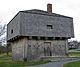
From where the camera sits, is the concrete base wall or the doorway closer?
the concrete base wall

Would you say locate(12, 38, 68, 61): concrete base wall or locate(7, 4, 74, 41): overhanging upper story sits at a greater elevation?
locate(7, 4, 74, 41): overhanging upper story

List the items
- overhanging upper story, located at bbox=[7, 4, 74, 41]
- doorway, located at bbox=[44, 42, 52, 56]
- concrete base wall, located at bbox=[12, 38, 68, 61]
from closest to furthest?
overhanging upper story, located at bbox=[7, 4, 74, 41]
concrete base wall, located at bbox=[12, 38, 68, 61]
doorway, located at bbox=[44, 42, 52, 56]

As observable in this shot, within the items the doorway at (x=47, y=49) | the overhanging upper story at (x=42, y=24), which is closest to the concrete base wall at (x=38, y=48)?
the doorway at (x=47, y=49)

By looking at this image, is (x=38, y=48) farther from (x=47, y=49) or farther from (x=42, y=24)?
(x=42, y=24)

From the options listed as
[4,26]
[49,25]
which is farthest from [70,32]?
[4,26]

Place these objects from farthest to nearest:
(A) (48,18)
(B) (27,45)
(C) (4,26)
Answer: (C) (4,26) < (A) (48,18) < (B) (27,45)

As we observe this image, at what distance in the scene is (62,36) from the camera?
25.0 meters

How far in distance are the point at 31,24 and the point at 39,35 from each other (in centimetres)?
180

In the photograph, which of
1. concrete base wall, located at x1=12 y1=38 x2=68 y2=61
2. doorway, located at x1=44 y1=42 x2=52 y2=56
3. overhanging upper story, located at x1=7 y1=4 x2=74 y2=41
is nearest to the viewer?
overhanging upper story, located at x1=7 y1=4 x2=74 y2=41

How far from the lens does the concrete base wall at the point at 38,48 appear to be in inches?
901

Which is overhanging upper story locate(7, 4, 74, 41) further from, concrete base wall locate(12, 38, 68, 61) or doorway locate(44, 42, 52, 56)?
doorway locate(44, 42, 52, 56)

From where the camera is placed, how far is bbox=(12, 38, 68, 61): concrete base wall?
2288 cm

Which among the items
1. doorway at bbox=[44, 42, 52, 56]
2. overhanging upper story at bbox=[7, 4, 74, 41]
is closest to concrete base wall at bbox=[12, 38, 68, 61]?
doorway at bbox=[44, 42, 52, 56]

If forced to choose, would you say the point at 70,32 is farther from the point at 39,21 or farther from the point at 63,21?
the point at 39,21
